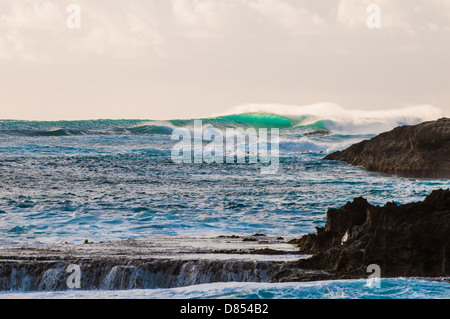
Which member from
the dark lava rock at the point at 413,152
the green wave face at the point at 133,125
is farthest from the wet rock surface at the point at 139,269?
the green wave face at the point at 133,125

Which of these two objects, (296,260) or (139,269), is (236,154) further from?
(139,269)

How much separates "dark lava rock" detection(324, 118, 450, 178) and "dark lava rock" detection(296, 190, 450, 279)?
17374mm

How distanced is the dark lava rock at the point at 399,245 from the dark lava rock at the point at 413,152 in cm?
1737

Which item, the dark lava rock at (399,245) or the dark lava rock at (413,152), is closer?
the dark lava rock at (399,245)

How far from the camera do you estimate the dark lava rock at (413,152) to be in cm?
2634

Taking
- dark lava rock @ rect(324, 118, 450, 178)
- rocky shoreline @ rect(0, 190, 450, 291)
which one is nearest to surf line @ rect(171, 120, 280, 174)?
dark lava rock @ rect(324, 118, 450, 178)

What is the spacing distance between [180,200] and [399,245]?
11785mm

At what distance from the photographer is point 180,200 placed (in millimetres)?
20172

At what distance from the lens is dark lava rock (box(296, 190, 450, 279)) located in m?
8.79

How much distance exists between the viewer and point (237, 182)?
25.8 meters

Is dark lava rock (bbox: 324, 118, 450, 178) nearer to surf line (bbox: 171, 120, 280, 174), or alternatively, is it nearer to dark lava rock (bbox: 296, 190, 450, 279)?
surf line (bbox: 171, 120, 280, 174)

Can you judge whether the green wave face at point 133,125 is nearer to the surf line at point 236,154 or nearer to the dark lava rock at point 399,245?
the surf line at point 236,154

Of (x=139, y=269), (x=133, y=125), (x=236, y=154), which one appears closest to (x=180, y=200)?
(x=139, y=269)
